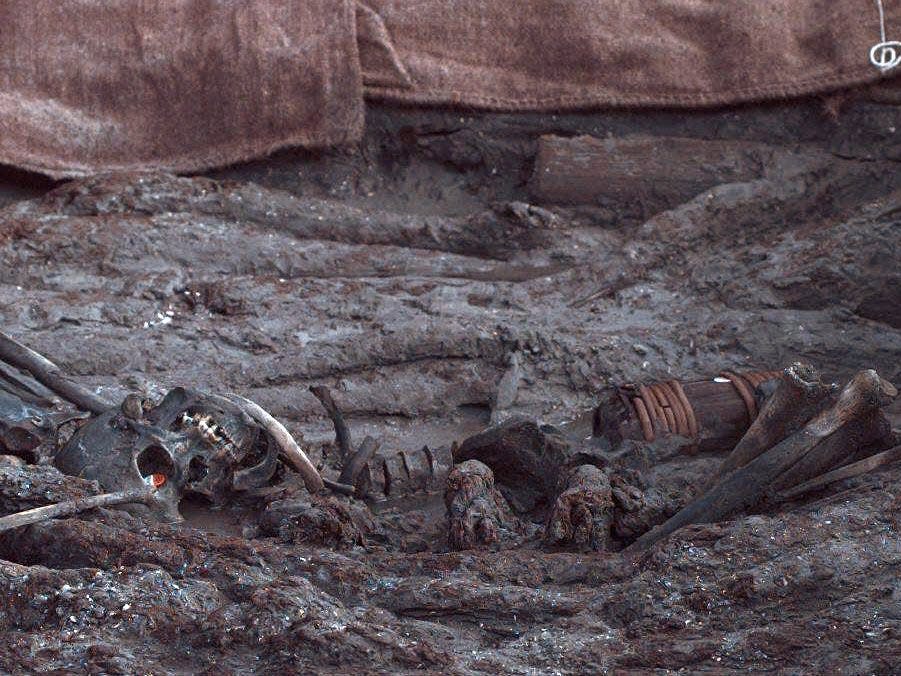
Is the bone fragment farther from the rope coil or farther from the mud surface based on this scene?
the rope coil

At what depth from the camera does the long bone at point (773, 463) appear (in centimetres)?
308

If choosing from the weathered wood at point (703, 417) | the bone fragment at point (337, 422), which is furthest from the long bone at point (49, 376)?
the weathered wood at point (703, 417)

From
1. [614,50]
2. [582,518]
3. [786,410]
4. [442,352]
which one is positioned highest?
[614,50]

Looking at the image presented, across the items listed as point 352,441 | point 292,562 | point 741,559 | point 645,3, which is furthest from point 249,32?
point 741,559

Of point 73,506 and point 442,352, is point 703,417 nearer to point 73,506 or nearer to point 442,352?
point 442,352

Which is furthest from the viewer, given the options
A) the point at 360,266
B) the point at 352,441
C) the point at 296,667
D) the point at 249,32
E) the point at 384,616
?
the point at 249,32

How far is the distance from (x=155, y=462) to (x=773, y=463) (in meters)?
1.54

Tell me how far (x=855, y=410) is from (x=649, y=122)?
245cm

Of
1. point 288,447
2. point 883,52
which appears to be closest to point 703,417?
point 288,447

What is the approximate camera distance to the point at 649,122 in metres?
5.31

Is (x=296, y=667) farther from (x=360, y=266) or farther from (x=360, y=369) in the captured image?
(x=360, y=266)

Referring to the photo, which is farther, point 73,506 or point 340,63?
point 340,63

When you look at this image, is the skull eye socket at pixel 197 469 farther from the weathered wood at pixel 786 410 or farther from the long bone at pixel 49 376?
the weathered wood at pixel 786 410

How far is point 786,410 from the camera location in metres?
3.14
